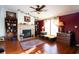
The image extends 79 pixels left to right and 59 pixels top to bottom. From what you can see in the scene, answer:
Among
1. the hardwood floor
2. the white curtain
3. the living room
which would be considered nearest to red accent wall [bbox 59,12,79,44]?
the living room

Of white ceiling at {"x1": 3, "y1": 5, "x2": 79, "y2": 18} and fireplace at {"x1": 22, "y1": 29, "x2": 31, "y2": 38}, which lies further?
fireplace at {"x1": 22, "y1": 29, "x2": 31, "y2": 38}

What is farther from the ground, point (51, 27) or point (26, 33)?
point (51, 27)

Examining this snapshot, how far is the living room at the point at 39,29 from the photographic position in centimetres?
196

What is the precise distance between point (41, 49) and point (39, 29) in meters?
0.37

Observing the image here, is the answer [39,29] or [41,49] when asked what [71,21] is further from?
[41,49]

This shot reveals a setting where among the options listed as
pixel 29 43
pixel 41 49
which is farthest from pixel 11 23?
pixel 41 49

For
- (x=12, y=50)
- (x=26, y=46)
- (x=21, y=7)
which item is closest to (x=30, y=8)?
(x=21, y=7)

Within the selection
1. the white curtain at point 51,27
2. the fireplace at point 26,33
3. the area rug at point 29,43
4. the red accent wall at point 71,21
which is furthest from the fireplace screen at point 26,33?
the red accent wall at point 71,21

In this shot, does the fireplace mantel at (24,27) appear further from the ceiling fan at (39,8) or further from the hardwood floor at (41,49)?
the ceiling fan at (39,8)

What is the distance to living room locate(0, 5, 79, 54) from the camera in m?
1.96

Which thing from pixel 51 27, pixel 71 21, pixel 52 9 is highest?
pixel 52 9

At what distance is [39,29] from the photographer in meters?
2.13

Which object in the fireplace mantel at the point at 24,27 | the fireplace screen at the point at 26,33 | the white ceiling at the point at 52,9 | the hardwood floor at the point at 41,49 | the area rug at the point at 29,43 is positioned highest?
the white ceiling at the point at 52,9

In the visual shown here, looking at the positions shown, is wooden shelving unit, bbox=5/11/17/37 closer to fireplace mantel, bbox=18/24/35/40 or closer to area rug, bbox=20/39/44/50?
fireplace mantel, bbox=18/24/35/40
